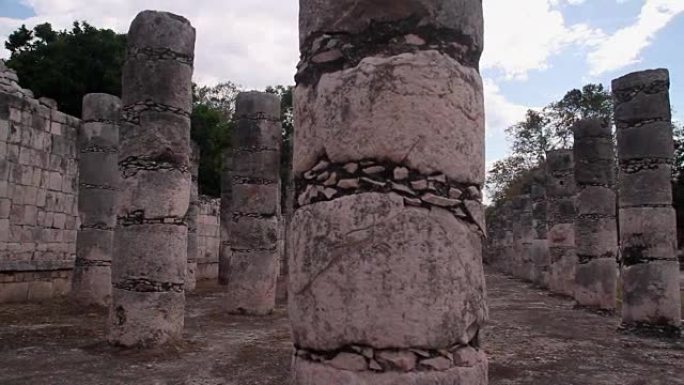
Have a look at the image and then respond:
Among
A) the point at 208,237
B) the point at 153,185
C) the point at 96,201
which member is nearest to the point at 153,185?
the point at 153,185

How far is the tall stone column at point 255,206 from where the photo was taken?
36.8 ft

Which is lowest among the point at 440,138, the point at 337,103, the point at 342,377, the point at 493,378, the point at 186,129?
the point at 493,378

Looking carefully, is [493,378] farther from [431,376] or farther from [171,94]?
[171,94]

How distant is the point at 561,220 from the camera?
53.0ft

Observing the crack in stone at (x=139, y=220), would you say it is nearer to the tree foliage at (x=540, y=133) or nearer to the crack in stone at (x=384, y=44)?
the crack in stone at (x=384, y=44)

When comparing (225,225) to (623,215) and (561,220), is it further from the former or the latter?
(623,215)

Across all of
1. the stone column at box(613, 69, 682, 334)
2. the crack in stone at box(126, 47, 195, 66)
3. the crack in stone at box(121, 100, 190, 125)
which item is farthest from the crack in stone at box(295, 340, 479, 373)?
the stone column at box(613, 69, 682, 334)

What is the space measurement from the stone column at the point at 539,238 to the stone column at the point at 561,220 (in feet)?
7.48

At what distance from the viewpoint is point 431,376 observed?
8.92 ft

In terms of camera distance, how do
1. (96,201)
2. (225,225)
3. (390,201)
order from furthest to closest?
(225,225), (96,201), (390,201)

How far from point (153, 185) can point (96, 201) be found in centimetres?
479

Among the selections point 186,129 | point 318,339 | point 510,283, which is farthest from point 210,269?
point 318,339

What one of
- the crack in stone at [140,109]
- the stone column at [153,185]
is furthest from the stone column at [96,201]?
the stone column at [153,185]

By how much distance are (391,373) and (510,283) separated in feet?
63.1
